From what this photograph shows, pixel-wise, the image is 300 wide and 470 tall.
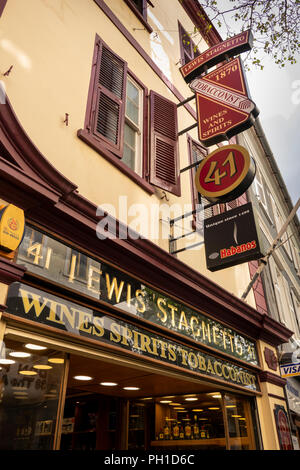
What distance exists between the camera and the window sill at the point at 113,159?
16.4 feet

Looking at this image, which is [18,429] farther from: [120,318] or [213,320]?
[213,320]

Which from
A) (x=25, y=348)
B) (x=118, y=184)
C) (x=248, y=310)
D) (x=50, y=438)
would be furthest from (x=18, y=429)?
(x=248, y=310)

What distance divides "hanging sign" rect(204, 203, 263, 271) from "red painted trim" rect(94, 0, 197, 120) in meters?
3.82

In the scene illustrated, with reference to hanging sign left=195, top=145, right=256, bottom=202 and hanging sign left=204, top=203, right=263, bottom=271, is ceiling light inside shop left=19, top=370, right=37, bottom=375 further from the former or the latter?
hanging sign left=195, top=145, right=256, bottom=202

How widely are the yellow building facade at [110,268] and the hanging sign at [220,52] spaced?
0.62 metres

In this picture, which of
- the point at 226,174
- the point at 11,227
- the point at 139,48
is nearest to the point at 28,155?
the point at 11,227

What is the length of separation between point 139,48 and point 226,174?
3678mm

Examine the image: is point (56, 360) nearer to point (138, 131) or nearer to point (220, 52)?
point (138, 131)

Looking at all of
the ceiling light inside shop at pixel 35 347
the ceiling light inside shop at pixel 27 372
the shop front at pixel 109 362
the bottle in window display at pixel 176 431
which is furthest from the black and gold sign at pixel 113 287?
the bottle in window display at pixel 176 431

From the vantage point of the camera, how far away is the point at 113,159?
17.6 ft

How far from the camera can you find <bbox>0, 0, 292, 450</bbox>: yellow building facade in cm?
360

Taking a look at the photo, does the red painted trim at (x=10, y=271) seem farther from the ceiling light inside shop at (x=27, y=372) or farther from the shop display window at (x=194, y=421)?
the shop display window at (x=194, y=421)

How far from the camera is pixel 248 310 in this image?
7582 millimetres

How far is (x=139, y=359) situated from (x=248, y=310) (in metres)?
3.70
